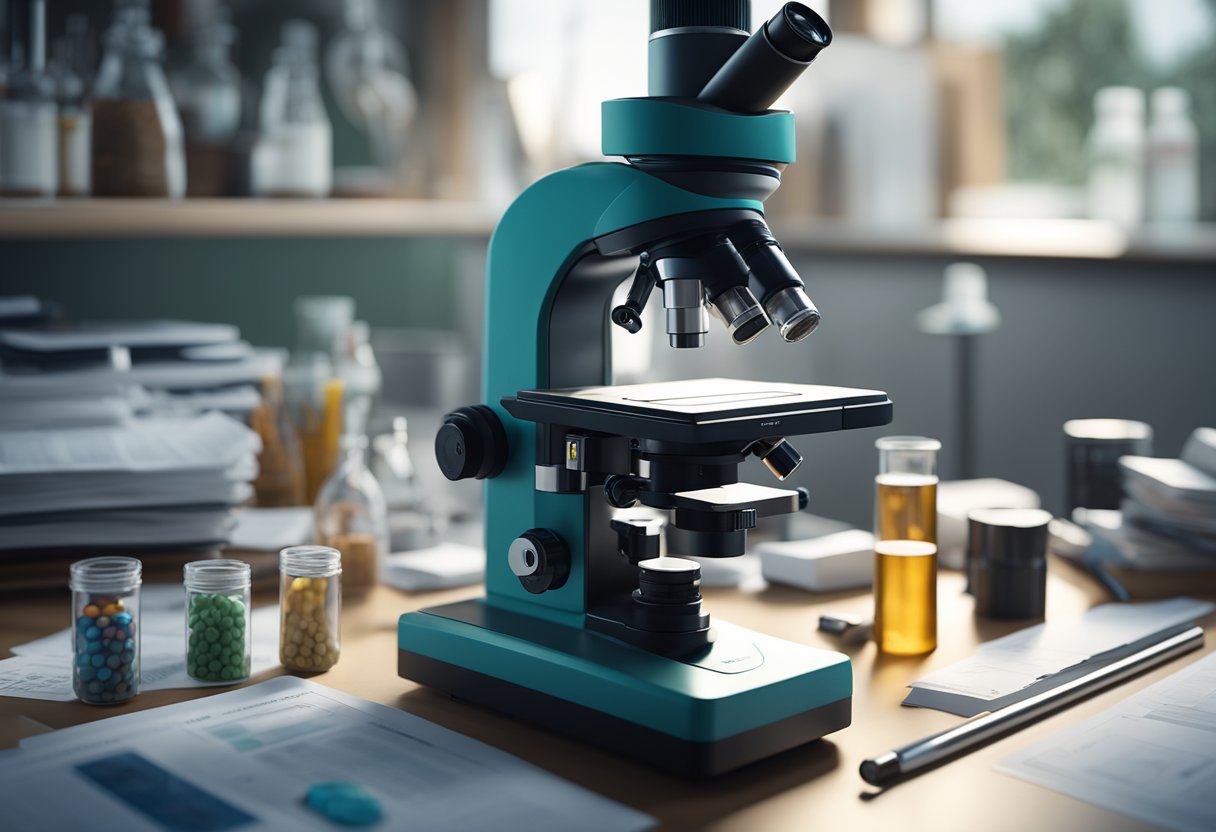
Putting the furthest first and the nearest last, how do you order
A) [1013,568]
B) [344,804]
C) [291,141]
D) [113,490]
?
[291,141], [113,490], [1013,568], [344,804]

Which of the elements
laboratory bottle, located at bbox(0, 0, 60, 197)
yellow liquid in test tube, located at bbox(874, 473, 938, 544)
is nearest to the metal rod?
yellow liquid in test tube, located at bbox(874, 473, 938, 544)

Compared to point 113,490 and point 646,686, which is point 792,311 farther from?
point 113,490

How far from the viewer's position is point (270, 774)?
2.96 ft

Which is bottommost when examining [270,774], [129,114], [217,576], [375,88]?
[270,774]

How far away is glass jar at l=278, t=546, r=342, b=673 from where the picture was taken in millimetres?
1165

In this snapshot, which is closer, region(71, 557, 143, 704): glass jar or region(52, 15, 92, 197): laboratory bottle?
region(71, 557, 143, 704): glass jar

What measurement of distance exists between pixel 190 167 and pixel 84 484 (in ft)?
2.35

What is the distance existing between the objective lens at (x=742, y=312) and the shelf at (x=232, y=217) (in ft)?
3.61

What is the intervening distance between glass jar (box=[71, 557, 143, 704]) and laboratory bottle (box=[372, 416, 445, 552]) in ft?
1.76

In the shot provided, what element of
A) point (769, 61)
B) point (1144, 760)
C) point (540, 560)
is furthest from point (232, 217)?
point (1144, 760)

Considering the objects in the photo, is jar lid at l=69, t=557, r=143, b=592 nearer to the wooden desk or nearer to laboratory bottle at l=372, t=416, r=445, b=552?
the wooden desk

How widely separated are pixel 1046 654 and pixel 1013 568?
16cm

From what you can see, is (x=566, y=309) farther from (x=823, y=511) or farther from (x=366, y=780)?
(x=823, y=511)

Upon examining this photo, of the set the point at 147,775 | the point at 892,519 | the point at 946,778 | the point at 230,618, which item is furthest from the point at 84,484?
the point at 946,778
